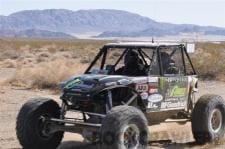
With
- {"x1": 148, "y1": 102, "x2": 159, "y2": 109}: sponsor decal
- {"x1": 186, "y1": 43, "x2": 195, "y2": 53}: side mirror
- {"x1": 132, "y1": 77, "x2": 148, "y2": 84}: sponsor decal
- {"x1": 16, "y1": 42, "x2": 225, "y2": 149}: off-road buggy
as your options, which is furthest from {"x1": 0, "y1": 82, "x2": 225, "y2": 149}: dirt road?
{"x1": 186, "y1": 43, "x2": 195, "y2": 53}: side mirror

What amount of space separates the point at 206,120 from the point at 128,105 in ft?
6.66

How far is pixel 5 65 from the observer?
137ft

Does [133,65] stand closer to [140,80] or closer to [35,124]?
[140,80]

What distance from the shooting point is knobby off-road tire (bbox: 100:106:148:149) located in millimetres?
8039

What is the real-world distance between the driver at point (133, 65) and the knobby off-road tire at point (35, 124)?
164 cm

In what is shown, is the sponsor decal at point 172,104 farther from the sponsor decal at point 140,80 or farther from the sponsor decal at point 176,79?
the sponsor decal at point 140,80

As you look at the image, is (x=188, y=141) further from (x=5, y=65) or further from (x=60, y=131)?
(x=5, y=65)

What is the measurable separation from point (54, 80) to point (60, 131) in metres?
14.3

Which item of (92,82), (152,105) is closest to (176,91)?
(152,105)

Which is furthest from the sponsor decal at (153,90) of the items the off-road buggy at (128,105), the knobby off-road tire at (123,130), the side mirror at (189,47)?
the side mirror at (189,47)

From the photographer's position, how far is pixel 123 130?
324 inches

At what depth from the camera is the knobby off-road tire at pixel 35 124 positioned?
9.23 m

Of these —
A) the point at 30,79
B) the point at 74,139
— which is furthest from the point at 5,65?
the point at 74,139

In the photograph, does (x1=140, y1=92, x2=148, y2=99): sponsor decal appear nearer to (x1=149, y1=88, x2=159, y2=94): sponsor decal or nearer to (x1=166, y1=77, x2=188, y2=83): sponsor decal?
(x1=149, y1=88, x2=159, y2=94): sponsor decal
